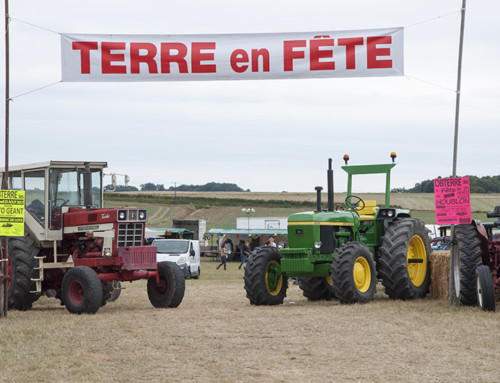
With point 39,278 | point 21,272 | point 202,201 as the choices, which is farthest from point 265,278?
point 202,201

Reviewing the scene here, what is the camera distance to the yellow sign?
1270 cm

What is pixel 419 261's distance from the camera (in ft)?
52.5

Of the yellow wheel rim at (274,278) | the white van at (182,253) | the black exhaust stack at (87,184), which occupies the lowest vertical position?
the white van at (182,253)

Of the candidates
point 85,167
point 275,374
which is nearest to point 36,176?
point 85,167

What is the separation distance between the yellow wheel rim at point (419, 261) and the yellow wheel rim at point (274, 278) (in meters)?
2.57

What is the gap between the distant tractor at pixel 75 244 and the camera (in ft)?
47.4

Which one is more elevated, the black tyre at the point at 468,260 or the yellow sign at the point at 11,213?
the yellow sign at the point at 11,213

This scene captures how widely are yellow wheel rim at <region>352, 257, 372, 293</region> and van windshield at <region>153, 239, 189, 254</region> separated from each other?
13.9 m

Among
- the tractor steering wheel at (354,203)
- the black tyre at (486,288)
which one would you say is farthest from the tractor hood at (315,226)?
the black tyre at (486,288)

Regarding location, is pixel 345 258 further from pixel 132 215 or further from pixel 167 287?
pixel 132 215

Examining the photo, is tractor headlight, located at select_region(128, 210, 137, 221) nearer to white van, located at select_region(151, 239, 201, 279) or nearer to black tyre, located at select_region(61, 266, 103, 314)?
black tyre, located at select_region(61, 266, 103, 314)

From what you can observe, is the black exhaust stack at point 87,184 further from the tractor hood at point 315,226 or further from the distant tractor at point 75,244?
the tractor hood at point 315,226

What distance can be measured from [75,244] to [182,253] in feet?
41.8

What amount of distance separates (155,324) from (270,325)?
64.1 inches
